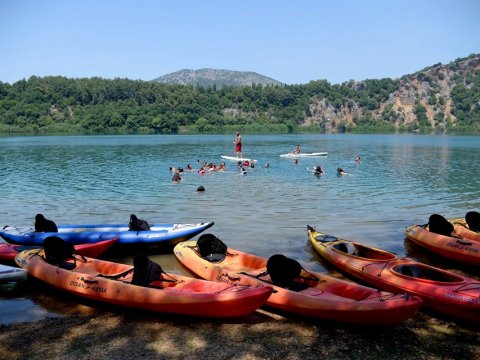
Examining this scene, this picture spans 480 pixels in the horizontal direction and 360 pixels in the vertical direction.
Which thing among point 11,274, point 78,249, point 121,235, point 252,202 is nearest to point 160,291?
point 11,274

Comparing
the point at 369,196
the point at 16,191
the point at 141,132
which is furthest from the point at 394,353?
Answer: the point at 141,132

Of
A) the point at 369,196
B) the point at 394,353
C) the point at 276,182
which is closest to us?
the point at 394,353

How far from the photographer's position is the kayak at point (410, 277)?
930 cm

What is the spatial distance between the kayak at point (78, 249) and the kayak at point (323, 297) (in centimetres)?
333

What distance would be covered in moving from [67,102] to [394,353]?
170772 mm

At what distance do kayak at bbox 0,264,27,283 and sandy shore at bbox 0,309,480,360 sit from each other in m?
2.16

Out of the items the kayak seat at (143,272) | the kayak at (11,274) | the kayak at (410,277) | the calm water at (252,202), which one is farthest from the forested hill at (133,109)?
the kayak seat at (143,272)

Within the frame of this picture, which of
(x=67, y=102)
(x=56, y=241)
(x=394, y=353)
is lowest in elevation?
(x=394, y=353)

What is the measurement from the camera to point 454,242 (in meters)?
13.5

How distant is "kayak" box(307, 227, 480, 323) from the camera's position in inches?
366

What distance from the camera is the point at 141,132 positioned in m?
146

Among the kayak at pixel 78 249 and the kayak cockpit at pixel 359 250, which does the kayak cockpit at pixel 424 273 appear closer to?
the kayak cockpit at pixel 359 250

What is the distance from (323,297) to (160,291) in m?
3.46

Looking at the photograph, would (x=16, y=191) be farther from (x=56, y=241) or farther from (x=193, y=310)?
(x=193, y=310)
